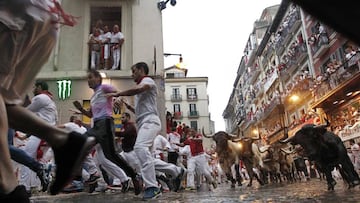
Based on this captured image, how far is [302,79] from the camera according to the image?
2788 centimetres

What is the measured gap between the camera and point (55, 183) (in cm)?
187

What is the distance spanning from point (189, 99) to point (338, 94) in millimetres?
47434

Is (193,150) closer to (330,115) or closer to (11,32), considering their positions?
(11,32)

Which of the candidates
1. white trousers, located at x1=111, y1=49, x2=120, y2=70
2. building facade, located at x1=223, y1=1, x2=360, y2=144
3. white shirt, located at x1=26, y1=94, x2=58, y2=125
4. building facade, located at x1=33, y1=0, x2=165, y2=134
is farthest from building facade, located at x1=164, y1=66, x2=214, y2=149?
white shirt, located at x1=26, y1=94, x2=58, y2=125

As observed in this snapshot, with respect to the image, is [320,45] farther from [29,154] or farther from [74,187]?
[29,154]

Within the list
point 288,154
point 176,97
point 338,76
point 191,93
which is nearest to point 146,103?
point 288,154

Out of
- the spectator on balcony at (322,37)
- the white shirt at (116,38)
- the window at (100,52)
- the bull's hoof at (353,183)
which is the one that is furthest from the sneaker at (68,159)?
the spectator on balcony at (322,37)

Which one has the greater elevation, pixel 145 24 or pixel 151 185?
pixel 145 24

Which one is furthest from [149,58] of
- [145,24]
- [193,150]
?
[193,150]

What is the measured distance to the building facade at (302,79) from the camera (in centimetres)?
1950

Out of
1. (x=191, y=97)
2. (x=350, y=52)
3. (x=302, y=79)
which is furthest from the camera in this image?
(x=191, y=97)

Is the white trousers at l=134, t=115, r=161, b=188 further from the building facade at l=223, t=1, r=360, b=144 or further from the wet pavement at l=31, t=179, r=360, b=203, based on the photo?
the building facade at l=223, t=1, r=360, b=144

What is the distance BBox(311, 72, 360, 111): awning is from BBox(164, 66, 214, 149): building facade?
43093 mm

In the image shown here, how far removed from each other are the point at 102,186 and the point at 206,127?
58.2m
